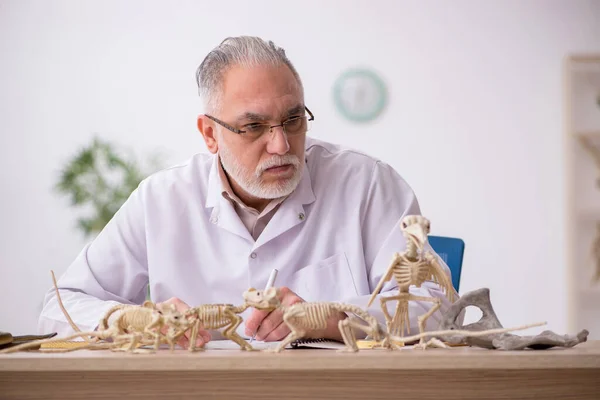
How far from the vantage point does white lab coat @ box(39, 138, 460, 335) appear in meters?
2.17

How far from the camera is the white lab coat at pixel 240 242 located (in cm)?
217

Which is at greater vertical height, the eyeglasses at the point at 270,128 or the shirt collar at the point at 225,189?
the eyeglasses at the point at 270,128

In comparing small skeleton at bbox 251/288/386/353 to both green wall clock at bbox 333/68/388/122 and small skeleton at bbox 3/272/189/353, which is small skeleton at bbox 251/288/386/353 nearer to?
small skeleton at bbox 3/272/189/353

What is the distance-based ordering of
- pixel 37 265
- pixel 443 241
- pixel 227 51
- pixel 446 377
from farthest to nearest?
1. pixel 37 265
2. pixel 443 241
3. pixel 227 51
4. pixel 446 377

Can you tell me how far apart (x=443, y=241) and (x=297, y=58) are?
352 cm

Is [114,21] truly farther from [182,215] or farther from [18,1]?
[182,215]

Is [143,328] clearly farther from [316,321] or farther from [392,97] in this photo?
[392,97]

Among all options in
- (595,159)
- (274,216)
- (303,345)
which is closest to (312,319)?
(303,345)

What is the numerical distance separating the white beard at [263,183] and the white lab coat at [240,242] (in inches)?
4.3

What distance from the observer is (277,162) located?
2047 millimetres

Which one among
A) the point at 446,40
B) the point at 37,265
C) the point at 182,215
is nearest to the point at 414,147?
the point at 446,40

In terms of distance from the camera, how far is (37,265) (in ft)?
18.4

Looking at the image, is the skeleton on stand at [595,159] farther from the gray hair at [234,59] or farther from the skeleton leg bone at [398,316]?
the skeleton leg bone at [398,316]

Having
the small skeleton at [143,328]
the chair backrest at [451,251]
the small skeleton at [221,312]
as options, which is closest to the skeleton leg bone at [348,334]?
the small skeleton at [221,312]
